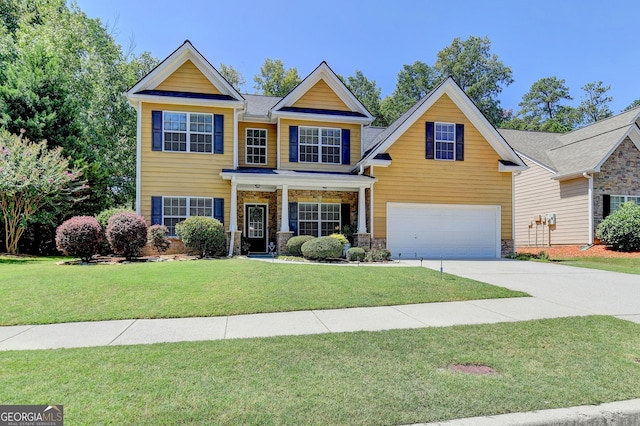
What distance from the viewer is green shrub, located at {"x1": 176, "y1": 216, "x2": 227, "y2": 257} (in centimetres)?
1355

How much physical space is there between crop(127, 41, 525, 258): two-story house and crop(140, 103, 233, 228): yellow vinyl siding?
0.13 feet

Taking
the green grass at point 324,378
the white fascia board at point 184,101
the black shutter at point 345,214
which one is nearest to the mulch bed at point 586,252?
the black shutter at point 345,214

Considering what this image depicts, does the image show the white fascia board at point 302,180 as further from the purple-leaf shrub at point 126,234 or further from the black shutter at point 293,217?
the purple-leaf shrub at point 126,234

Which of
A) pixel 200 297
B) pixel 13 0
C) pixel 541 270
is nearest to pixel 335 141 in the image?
pixel 541 270

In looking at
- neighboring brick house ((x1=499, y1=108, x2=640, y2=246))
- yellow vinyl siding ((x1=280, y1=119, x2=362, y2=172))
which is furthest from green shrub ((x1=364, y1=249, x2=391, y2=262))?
neighboring brick house ((x1=499, y1=108, x2=640, y2=246))

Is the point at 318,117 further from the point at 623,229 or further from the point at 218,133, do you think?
the point at 623,229

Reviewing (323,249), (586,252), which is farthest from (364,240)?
(586,252)

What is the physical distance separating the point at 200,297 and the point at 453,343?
15.3ft

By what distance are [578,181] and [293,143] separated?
14.8m

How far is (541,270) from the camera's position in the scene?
12.2 m

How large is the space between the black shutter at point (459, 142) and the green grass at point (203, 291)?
8.72m

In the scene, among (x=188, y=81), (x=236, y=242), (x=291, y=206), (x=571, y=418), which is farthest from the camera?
(x=291, y=206)

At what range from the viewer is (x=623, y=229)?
1678 cm

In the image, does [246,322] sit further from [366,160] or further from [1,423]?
[366,160]
